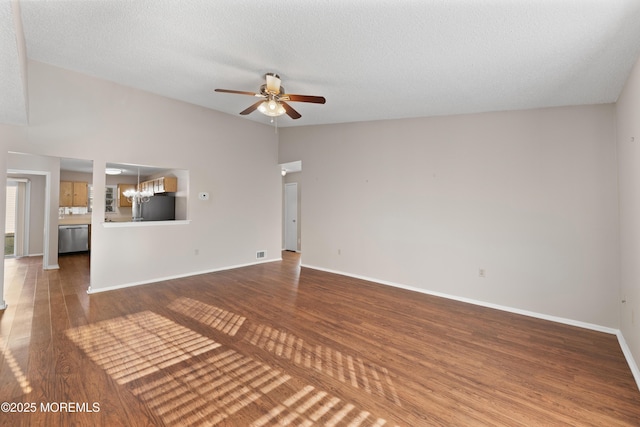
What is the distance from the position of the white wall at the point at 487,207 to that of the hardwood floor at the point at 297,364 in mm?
461

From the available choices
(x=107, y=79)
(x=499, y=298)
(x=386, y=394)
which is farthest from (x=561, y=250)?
(x=107, y=79)

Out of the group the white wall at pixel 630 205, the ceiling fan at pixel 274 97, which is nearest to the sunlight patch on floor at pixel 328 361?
the white wall at pixel 630 205

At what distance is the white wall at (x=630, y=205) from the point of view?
7.34ft

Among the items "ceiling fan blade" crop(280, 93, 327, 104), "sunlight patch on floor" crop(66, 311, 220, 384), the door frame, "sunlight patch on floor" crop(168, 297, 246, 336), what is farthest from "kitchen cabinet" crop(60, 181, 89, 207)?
"ceiling fan blade" crop(280, 93, 327, 104)

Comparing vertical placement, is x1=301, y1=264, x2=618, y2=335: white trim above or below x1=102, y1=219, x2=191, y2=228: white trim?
below

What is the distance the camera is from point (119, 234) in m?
4.18

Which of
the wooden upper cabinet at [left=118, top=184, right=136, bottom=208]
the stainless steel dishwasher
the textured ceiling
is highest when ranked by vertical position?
the textured ceiling

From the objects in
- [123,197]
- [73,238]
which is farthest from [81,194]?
[123,197]

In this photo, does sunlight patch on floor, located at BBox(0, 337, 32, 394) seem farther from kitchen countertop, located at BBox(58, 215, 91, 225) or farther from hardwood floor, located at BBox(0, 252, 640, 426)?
kitchen countertop, located at BBox(58, 215, 91, 225)

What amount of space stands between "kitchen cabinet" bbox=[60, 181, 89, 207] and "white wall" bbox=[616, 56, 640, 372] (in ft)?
33.0

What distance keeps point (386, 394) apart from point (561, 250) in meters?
2.84

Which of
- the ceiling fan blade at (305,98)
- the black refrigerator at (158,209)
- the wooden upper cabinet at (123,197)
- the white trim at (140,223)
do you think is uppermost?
the ceiling fan blade at (305,98)

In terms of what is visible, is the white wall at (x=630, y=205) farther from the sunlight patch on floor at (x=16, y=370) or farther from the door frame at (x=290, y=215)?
the door frame at (x=290, y=215)

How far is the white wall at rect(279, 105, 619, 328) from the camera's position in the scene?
9.96ft
